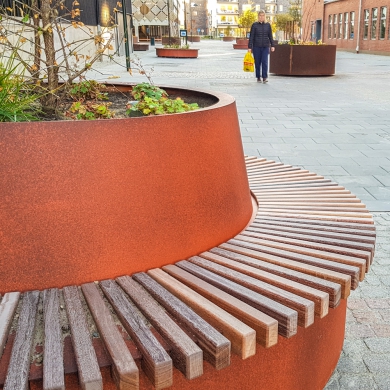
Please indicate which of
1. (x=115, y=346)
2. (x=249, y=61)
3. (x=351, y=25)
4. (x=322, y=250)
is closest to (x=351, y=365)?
(x=322, y=250)

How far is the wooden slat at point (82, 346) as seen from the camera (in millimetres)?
1354

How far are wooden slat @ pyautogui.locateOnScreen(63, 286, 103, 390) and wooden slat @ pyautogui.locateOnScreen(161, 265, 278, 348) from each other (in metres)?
0.33

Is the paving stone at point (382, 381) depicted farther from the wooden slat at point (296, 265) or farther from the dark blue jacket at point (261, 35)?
the dark blue jacket at point (261, 35)

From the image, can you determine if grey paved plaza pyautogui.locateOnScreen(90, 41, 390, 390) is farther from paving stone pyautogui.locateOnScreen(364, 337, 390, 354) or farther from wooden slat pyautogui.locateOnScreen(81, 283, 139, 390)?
wooden slat pyautogui.locateOnScreen(81, 283, 139, 390)

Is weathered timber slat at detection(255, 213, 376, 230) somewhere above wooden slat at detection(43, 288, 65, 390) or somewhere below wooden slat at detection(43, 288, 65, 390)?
below

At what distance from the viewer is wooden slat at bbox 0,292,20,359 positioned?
155 centimetres

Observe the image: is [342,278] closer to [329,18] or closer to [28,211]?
[28,211]

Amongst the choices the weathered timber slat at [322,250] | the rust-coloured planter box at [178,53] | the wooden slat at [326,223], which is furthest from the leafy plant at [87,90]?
the rust-coloured planter box at [178,53]

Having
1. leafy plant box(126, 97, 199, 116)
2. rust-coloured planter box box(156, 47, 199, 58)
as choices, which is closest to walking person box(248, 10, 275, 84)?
leafy plant box(126, 97, 199, 116)

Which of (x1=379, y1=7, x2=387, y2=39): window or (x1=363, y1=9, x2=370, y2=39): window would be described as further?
(x1=363, y1=9, x2=370, y2=39): window

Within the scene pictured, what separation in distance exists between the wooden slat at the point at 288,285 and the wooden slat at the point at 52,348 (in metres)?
0.68

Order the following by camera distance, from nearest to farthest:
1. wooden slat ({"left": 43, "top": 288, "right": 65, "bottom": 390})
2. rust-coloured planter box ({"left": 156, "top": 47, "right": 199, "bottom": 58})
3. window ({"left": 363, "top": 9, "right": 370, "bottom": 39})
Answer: wooden slat ({"left": 43, "top": 288, "right": 65, "bottom": 390}), rust-coloured planter box ({"left": 156, "top": 47, "right": 199, "bottom": 58}), window ({"left": 363, "top": 9, "right": 370, "bottom": 39})

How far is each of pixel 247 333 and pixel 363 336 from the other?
1.33 metres

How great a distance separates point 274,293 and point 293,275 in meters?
0.18
